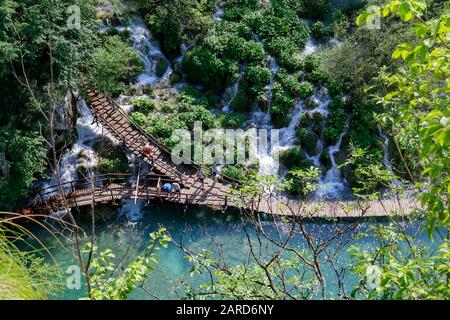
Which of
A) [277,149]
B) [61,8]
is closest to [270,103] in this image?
[277,149]

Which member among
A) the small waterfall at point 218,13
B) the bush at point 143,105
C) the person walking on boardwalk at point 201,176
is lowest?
the person walking on boardwalk at point 201,176

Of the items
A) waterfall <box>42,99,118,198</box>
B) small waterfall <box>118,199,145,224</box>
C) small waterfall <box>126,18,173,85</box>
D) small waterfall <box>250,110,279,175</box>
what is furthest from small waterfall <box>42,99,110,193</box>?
small waterfall <box>250,110,279,175</box>

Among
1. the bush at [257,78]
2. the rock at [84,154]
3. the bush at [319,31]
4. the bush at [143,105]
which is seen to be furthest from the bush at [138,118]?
the bush at [319,31]

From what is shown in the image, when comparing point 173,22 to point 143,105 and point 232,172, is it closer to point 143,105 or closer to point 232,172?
point 143,105

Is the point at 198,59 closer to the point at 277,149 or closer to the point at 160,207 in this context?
the point at 277,149

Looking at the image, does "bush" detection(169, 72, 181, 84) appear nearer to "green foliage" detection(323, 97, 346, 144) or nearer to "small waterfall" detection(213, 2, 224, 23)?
"small waterfall" detection(213, 2, 224, 23)

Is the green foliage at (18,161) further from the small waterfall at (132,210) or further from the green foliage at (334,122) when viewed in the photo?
the green foliage at (334,122)
